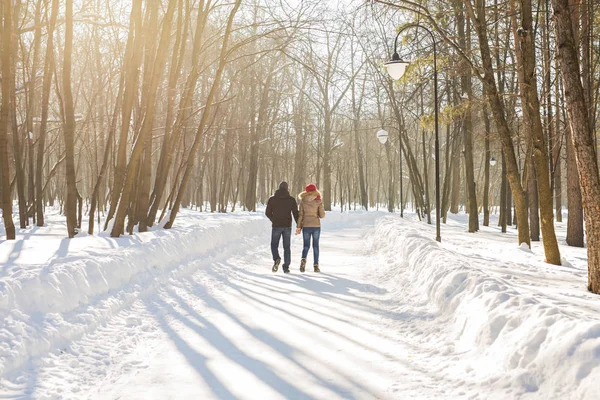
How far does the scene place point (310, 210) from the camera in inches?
437

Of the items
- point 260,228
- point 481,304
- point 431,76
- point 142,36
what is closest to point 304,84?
point 260,228

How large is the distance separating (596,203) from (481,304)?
9.61 feet

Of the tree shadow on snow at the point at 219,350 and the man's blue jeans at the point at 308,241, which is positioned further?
the man's blue jeans at the point at 308,241

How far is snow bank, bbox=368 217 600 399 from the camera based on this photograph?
3.59 meters

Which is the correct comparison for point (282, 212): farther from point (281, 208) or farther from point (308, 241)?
point (308, 241)

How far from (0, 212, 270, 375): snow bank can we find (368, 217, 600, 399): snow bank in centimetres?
393

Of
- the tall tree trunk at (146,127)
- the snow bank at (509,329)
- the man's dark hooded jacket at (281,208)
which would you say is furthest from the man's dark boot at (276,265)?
the tall tree trunk at (146,127)

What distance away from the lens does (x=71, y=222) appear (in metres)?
12.3

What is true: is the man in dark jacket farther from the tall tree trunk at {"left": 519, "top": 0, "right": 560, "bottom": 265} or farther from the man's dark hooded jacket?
the tall tree trunk at {"left": 519, "top": 0, "right": 560, "bottom": 265}

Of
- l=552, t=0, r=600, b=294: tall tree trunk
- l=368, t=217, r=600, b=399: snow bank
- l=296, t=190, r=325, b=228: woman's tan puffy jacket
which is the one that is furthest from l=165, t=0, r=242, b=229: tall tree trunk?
l=552, t=0, r=600, b=294: tall tree trunk

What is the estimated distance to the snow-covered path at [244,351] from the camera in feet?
13.8

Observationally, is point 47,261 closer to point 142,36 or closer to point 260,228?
point 142,36

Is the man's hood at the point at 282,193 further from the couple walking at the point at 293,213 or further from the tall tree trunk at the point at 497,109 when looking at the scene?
the tall tree trunk at the point at 497,109

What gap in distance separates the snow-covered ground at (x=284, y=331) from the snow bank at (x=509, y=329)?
0.01 m
